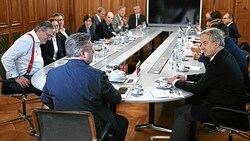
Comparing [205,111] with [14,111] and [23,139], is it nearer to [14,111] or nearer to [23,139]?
[23,139]

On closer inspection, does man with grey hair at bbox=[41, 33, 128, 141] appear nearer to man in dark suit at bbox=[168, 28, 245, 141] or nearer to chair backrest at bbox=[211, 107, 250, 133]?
man in dark suit at bbox=[168, 28, 245, 141]

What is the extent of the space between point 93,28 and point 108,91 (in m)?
4.76

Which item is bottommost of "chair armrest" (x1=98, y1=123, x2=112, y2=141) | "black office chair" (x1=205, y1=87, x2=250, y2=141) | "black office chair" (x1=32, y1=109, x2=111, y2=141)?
"black office chair" (x1=205, y1=87, x2=250, y2=141)

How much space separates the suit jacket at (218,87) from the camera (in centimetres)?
292

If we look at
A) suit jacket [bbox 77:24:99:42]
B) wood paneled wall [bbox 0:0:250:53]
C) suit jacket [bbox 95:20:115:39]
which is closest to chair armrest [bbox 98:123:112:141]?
suit jacket [bbox 77:24:99:42]

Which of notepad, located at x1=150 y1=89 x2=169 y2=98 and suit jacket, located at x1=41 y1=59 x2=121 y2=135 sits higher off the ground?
suit jacket, located at x1=41 y1=59 x2=121 y2=135

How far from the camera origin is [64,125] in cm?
228

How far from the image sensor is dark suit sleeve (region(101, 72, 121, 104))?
238 cm

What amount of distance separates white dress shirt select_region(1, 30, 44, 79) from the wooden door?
663 cm

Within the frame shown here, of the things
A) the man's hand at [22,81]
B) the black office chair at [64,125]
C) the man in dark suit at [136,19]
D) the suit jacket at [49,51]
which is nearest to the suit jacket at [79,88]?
the black office chair at [64,125]

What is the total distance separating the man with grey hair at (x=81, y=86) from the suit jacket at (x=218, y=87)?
85cm

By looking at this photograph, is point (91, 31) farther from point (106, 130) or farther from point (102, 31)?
point (106, 130)

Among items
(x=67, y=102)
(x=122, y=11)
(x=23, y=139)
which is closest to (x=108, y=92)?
(x=67, y=102)

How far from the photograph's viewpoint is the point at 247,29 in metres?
9.15
